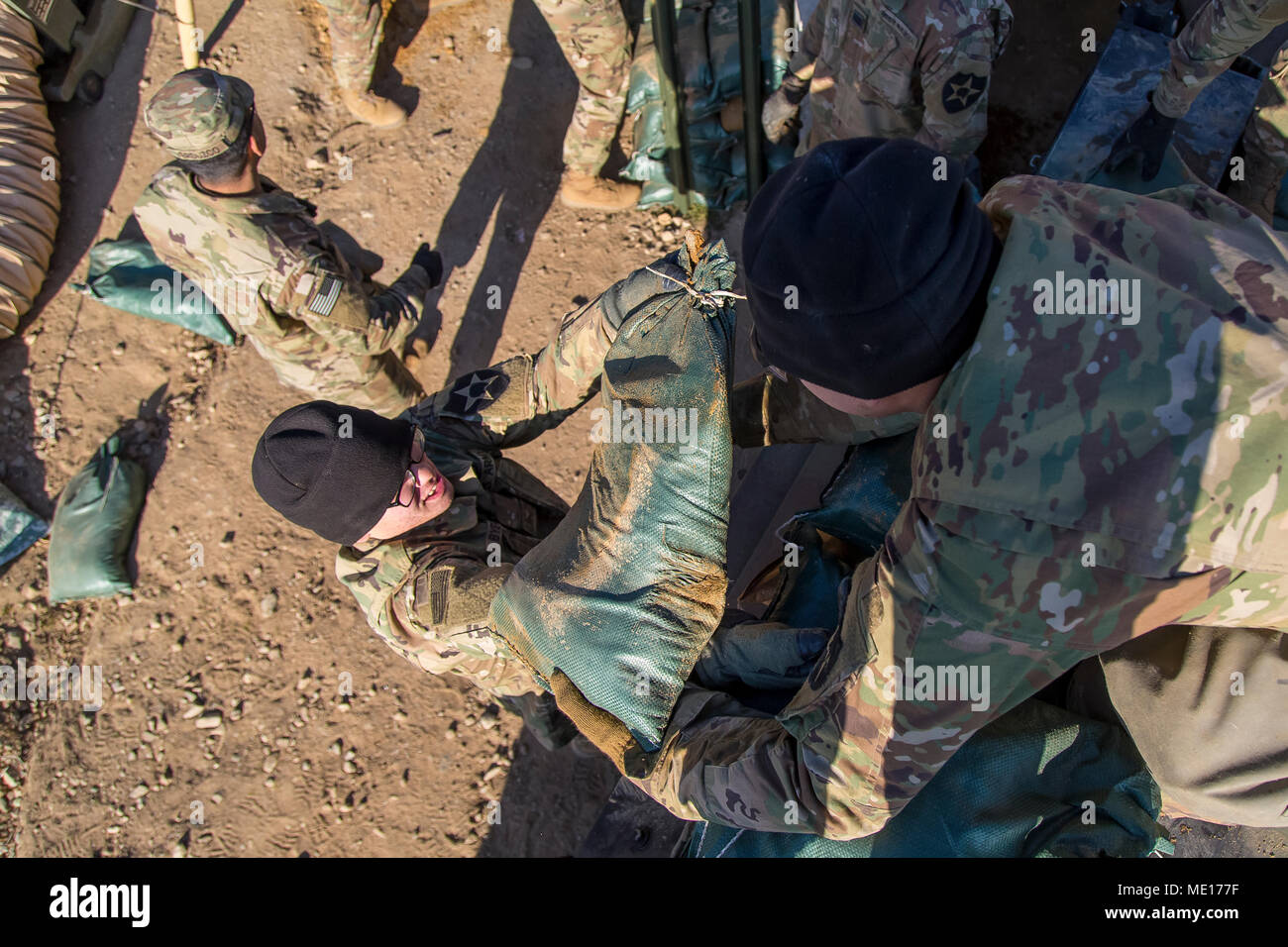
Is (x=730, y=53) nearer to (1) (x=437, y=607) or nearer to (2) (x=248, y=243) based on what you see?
(2) (x=248, y=243)

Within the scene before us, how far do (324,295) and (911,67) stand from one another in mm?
2650

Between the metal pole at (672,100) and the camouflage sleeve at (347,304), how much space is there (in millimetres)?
1521

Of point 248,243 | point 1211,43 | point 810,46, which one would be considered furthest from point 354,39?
point 1211,43

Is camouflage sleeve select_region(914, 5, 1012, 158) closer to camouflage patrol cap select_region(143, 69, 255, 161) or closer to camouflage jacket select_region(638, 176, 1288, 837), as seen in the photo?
camouflage jacket select_region(638, 176, 1288, 837)

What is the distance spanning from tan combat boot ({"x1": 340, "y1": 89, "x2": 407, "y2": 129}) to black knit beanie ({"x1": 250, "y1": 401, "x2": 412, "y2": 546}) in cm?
338

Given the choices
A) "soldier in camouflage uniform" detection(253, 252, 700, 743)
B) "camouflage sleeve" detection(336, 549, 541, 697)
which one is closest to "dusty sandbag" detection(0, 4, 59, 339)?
"soldier in camouflage uniform" detection(253, 252, 700, 743)

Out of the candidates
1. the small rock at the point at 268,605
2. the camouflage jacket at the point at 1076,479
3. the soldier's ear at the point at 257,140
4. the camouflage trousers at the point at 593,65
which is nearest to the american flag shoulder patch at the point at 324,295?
the soldier's ear at the point at 257,140

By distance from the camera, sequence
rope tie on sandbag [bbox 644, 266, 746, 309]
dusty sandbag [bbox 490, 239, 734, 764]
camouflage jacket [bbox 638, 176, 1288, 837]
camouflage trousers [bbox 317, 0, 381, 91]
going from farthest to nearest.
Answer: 1. camouflage trousers [bbox 317, 0, 381, 91]
2. rope tie on sandbag [bbox 644, 266, 746, 309]
3. dusty sandbag [bbox 490, 239, 734, 764]
4. camouflage jacket [bbox 638, 176, 1288, 837]

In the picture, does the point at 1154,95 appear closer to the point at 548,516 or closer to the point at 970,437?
the point at 970,437

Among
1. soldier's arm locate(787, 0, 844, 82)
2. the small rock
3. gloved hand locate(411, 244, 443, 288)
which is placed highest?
soldier's arm locate(787, 0, 844, 82)

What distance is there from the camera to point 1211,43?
3254mm

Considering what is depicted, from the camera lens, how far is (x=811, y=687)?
6.80ft

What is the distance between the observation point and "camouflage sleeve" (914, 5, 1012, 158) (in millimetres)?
3043

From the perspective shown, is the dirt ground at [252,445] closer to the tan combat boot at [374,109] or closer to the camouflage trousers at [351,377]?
the tan combat boot at [374,109]
